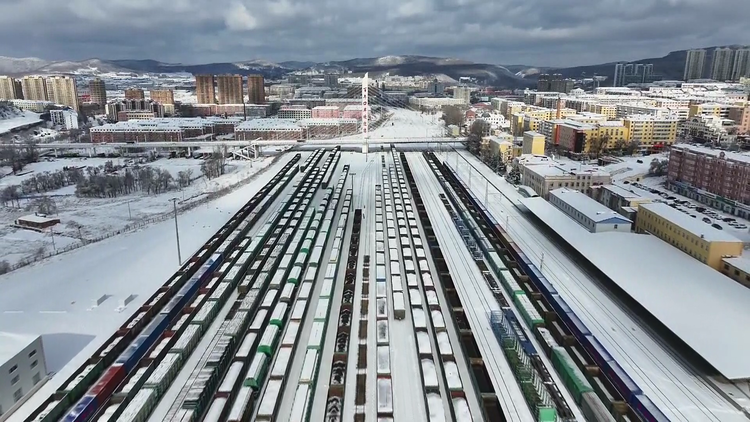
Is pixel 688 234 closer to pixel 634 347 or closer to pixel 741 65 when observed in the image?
pixel 634 347

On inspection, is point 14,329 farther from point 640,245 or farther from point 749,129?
point 749,129

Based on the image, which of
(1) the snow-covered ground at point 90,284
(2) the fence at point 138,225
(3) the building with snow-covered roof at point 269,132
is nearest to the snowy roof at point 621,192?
(1) the snow-covered ground at point 90,284

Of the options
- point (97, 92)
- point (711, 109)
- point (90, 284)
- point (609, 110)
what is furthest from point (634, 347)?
point (97, 92)

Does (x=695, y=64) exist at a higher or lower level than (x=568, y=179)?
higher

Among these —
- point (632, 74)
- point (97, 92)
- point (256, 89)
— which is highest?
point (632, 74)

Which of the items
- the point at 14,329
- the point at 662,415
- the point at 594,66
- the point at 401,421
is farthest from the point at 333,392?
the point at 594,66

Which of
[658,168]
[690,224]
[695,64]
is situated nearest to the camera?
[690,224]

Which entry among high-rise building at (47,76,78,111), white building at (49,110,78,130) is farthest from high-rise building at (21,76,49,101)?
white building at (49,110,78,130)

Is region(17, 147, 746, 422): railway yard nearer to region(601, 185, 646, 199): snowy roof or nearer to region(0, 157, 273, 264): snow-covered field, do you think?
region(601, 185, 646, 199): snowy roof
